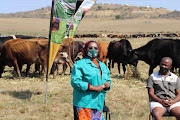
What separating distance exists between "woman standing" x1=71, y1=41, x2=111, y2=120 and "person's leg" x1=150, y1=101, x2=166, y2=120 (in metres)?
1.31

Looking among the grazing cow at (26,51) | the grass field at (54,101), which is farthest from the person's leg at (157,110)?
the grazing cow at (26,51)

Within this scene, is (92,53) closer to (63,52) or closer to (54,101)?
(54,101)

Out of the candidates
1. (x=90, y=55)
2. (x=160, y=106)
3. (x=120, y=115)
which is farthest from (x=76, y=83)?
(x=120, y=115)

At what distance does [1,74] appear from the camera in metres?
16.1

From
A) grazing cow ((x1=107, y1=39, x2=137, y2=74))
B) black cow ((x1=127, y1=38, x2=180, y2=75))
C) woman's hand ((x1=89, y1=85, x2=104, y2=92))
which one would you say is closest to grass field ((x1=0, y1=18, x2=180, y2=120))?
black cow ((x1=127, y1=38, x2=180, y2=75))

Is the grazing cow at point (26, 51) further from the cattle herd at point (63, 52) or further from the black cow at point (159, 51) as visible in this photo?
the black cow at point (159, 51)

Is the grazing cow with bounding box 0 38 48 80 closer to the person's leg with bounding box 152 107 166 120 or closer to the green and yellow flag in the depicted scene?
the green and yellow flag

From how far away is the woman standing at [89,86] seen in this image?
203 inches

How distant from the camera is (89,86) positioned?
5.10 meters

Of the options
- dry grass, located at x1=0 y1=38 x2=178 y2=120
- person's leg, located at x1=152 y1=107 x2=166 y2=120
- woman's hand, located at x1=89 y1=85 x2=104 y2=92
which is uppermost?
woman's hand, located at x1=89 y1=85 x2=104 y2=92

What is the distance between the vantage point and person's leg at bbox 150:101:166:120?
5986 millimetres

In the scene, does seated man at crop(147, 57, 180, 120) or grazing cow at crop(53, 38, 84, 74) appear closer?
seated man at crop(147, 57, 180, 120)

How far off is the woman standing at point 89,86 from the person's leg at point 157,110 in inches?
51.6

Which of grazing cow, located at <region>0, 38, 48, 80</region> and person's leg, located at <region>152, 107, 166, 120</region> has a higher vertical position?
grazing cow, located at <region>0, 38, 48, 80</region>
